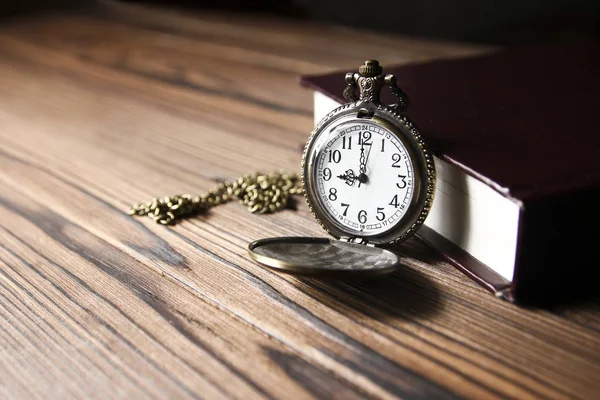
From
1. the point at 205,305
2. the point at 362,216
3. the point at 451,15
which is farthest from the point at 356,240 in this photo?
the point at 451,15

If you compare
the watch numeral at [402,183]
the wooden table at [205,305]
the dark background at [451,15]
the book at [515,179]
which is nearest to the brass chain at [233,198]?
the wooden table at [205,305]

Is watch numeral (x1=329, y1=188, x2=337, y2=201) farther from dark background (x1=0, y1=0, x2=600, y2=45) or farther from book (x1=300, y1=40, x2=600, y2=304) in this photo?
dark background (x1=0, y1=0, x2=600, y2=45)

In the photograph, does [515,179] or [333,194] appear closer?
[515,179]

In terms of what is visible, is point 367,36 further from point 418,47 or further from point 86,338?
point 86,338

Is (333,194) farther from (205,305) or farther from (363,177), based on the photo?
(205,305)

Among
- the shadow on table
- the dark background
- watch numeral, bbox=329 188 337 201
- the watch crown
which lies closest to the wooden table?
the shadow on table
